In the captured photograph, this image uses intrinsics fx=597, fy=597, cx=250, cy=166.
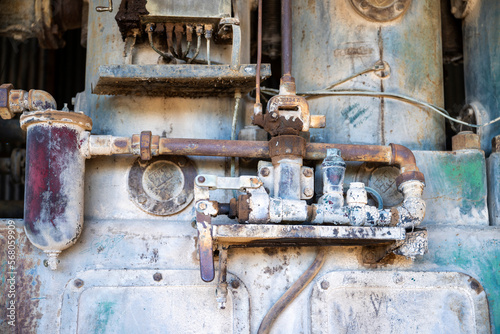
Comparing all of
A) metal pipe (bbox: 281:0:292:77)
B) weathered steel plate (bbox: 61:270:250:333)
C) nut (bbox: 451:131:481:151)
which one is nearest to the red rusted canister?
weathered steel plate (bbox: 61:270:250:333)

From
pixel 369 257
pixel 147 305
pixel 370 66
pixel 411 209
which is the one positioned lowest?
pixel 147 305

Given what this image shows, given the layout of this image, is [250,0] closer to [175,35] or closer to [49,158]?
[175,35]

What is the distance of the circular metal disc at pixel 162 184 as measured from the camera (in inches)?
79.6

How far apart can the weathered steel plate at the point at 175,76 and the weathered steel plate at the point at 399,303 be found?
0.72 meters

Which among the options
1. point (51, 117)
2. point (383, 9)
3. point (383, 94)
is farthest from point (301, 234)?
point (383, 9)

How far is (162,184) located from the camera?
204 centimetres

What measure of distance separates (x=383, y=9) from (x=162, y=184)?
1077mm

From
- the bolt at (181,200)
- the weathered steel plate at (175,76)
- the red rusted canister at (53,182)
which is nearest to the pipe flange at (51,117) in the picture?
the red rusted canister at (53,182)

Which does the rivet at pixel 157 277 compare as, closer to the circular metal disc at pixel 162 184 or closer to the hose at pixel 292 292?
the circular metal disc at pixel 162 184

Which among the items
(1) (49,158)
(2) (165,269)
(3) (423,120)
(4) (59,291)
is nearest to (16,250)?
(4) (59,291)

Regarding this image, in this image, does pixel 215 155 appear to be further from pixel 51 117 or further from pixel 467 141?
pixel 467 141

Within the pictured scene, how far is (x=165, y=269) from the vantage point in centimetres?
194

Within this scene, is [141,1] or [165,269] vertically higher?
[141,1]

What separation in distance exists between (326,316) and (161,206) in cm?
66
